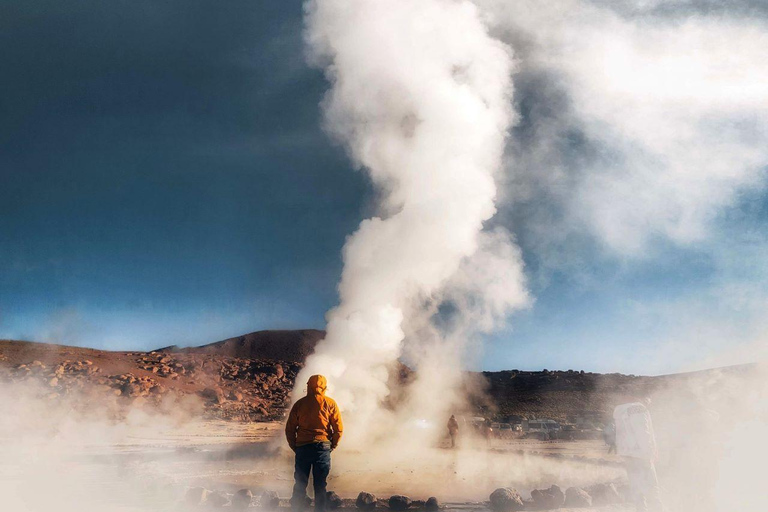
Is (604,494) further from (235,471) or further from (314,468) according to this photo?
(235,471)

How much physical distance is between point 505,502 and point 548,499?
0.91 metres

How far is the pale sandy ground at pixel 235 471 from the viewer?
9430 mm

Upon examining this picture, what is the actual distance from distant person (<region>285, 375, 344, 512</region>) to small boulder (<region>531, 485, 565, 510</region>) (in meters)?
4.76

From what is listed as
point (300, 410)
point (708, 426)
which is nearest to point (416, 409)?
point (708, 426)

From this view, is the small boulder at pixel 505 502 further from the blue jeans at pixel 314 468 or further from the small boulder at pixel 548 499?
the blue jeans at pixel 314 468

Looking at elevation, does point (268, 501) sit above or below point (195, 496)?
below

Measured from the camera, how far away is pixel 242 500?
29.0ft

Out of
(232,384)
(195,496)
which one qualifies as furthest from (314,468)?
(232,384)

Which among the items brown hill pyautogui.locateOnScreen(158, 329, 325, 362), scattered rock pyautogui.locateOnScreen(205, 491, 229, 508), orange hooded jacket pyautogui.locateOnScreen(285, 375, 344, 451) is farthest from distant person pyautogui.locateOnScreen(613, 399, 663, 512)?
brown hill pyautogui.locateOnScreen(158, 329, 325, 362)

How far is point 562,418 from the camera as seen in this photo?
1639 inches

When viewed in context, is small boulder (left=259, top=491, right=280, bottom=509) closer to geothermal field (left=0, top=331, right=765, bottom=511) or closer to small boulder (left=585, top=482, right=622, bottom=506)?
geothermal field (left=0, top=331, right=765, bottom=511)

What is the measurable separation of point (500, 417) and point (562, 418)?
584 centimetres

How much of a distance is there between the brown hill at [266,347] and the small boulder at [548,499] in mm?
84429

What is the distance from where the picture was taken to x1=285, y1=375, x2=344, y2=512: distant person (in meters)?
6.67
